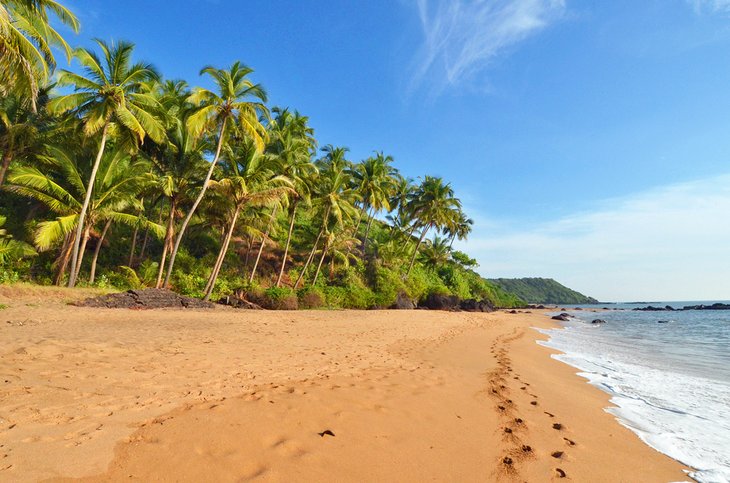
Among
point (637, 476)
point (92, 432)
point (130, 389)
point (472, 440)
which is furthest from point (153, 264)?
point (637, 476)

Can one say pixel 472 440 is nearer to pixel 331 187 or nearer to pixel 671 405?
pixel 671 405

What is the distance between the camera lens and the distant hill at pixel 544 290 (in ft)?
430

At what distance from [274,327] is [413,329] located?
18.8ft

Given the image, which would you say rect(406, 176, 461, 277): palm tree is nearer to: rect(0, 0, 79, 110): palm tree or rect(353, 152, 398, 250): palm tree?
rect(353, 152, 398, 250): palm tree

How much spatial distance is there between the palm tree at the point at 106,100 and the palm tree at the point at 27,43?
3311 millimetres

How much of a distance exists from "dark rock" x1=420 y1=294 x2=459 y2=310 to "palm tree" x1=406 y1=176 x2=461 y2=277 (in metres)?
3.24

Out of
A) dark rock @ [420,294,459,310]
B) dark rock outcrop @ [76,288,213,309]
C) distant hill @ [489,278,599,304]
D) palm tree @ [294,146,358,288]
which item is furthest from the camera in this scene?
distant hill @ [489,278,599,304]

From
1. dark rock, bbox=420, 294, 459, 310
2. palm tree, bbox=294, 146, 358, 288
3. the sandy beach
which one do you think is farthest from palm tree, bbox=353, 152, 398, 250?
the sandy beach

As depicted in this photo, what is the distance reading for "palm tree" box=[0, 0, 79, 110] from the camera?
8555 millimetres

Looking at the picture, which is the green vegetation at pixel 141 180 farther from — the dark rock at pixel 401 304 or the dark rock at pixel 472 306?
the dark rock at pixel 472 306

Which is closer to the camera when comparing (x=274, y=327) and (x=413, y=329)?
(x=274, y=327)

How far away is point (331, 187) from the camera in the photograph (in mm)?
24922

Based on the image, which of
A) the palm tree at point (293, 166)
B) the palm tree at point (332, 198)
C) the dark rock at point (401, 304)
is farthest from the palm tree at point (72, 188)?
the dark rock at point (401, 304)

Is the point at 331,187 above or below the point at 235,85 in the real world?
below
